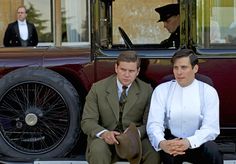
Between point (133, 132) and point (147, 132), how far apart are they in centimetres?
16

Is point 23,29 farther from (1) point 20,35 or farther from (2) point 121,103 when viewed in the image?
(2) point 121,103

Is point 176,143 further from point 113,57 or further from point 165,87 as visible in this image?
point 113,57

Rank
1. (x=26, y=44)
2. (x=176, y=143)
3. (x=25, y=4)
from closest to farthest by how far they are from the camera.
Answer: (x=176, y=143)
(x=26, y=44)
(x=25, y=4)

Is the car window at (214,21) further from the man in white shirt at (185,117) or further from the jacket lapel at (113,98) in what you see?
the jacket lapel at (113,98)

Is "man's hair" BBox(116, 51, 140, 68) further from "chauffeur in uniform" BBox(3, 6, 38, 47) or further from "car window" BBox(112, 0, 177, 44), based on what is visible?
"chauffeur in uniform" BBox(3, 6, 38, 47)

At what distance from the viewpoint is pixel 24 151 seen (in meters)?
5.22

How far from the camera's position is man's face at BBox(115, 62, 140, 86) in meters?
4.78

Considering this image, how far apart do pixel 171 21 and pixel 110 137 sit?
61.2 inches

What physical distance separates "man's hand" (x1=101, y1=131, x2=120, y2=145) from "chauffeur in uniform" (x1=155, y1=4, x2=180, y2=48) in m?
1.15

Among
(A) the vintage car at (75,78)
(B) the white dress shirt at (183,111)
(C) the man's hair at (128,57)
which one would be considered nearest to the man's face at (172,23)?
(A) the vintage car at (75,78)

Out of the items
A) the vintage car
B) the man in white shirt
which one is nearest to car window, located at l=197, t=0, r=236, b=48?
the vintage car

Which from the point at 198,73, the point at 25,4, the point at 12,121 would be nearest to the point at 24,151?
the point at 12,121

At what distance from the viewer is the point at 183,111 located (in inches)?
183

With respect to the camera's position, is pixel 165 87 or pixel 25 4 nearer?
pixel 165 87
